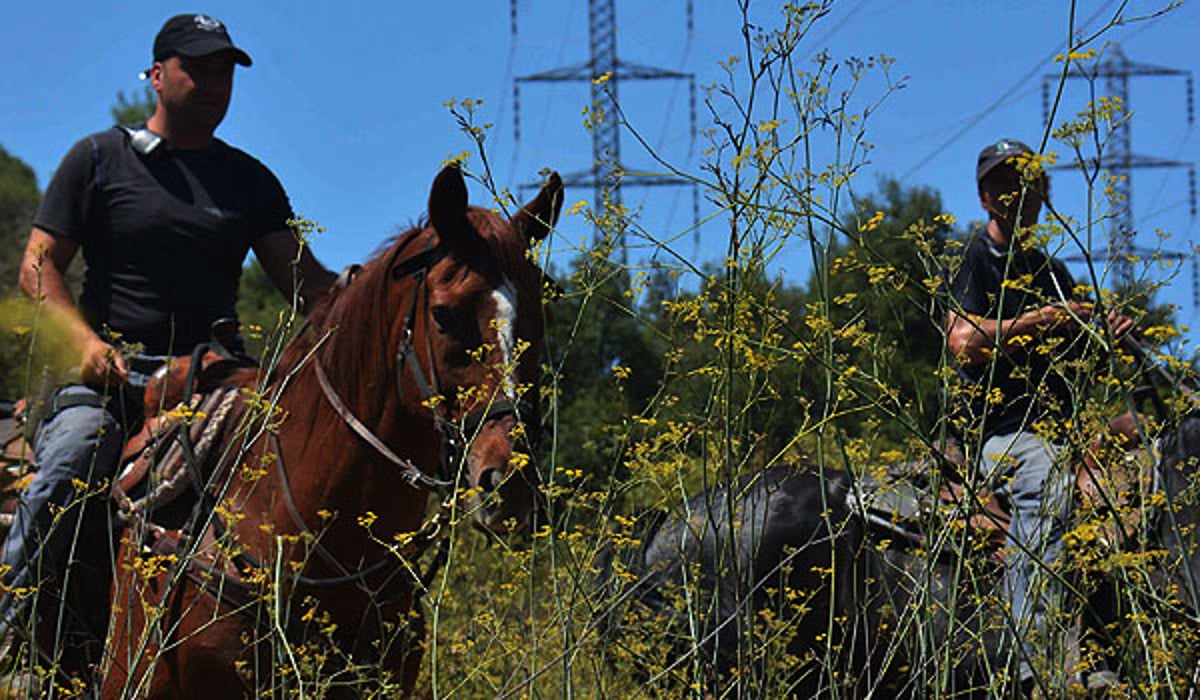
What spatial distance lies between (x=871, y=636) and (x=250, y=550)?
2849 millimetres

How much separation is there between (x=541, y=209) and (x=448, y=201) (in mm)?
275

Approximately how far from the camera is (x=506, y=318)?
4.06 metres

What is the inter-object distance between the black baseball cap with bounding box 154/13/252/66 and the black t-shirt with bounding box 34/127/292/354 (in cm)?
32

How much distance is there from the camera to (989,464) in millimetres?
6246

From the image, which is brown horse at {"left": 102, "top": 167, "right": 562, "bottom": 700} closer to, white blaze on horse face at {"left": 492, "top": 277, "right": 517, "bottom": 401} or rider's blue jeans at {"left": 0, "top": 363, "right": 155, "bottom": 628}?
white blaze on horse face at {"left": 492, "top": 277, "right": 517, "bottom": 401}

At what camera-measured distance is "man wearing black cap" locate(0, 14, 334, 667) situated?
15.2 feet

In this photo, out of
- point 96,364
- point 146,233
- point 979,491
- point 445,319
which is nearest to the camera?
point 979,491

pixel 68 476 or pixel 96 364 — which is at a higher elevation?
pixel 96 364

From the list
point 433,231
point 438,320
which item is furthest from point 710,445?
point 433,231

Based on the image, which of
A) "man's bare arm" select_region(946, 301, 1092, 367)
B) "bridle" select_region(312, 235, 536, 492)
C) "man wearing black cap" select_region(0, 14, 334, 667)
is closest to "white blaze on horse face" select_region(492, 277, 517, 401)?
"bridle" select_region(312, 235, 536, 492)

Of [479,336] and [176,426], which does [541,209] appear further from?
[176,426]

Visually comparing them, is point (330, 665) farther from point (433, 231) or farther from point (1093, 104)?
point (1093, 104)

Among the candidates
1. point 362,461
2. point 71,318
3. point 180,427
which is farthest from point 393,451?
point 71,318

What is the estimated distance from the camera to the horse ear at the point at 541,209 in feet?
13.7
